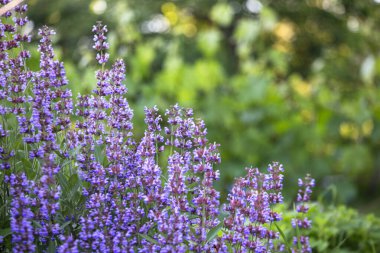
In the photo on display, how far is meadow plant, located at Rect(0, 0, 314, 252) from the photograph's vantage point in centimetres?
200

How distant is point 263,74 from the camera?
309 inches

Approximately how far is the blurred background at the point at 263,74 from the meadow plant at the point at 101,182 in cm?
383

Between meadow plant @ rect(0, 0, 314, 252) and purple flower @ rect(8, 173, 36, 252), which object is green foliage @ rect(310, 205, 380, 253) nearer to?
meadow plant @ rect(0, 0, 314, 252)

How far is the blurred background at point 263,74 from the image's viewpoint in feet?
24.2

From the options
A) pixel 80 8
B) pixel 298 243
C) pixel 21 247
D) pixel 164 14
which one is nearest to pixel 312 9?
pixel 164 14

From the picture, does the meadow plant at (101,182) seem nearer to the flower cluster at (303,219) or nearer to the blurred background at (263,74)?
the flower cluster at (303,219)

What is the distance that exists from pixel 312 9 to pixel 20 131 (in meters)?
8.18

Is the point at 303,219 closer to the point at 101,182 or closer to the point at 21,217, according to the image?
the point at 101,182

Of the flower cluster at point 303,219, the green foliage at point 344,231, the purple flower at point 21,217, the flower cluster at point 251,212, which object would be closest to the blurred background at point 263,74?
the green foliage at point 344,231

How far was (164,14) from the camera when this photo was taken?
9.31 m

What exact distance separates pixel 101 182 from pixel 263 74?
5.90 meters

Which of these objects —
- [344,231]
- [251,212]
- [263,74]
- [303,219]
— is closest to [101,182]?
[251,212]

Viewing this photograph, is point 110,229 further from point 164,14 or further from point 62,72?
point 164,14

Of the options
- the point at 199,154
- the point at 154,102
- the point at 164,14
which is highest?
the point at 164,14
